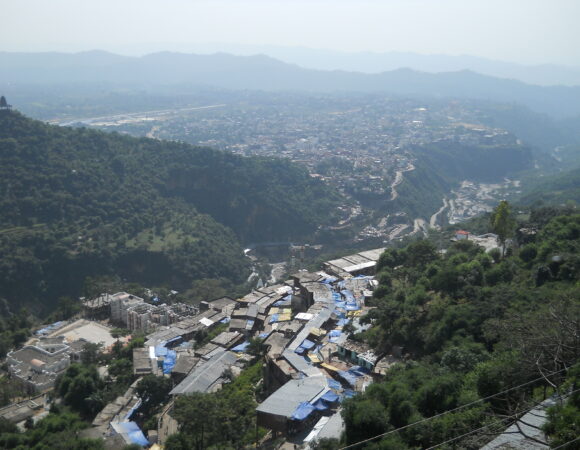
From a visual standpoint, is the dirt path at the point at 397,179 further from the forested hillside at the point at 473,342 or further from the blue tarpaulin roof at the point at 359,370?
the blue tarpaulin roof at the point at 359,370

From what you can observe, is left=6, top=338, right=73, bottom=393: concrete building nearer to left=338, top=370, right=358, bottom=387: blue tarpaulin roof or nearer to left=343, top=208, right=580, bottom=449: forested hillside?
left=338, top=370, right=358, bottom=387: blue tarpaulin roof

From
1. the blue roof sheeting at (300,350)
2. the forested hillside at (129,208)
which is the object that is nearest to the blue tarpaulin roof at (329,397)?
the blue roof sheeting at (300,350)

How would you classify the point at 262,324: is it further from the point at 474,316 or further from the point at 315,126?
the point at 315,126

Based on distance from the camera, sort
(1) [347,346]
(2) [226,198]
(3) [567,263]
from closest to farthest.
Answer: (3) [567,263]
(1) [347,346]
(2) [226,198]

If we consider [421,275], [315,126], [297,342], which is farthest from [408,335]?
[315,126]

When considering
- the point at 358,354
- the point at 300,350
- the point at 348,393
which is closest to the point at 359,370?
the point at 358,354
